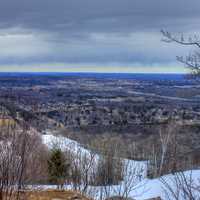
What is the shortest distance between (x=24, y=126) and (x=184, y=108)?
116 ft

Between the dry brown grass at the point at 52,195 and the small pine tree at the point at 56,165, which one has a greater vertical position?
the dry brown grass at the point at 52,195

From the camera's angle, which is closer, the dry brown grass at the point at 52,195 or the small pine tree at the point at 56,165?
the dry brown grass at the point at 52,195

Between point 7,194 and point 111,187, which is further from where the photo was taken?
point 111,187

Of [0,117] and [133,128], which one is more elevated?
[0,117]

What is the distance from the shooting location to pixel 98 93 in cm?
7981

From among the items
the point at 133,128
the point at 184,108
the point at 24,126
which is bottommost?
the point at 133,128

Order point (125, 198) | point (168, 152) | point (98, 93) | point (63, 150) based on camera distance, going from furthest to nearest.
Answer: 1. point (98, 93)
2. point (168, 152)
3. point (63, 150)
4. point (125, 198)

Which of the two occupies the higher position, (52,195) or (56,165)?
(52,195)

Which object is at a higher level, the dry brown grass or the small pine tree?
the dry brown grass

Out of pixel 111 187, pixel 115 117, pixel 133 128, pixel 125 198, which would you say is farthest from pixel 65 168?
pixel 115 117

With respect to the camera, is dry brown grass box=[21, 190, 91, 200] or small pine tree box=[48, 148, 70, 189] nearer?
dry brown grass box=[21, 190, 91, 200]

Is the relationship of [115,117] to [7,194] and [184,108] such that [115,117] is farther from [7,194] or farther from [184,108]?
[7,194]

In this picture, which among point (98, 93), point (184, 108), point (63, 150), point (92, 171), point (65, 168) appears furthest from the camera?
point (98, 93)

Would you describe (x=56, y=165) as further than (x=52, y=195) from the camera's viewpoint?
Yes
